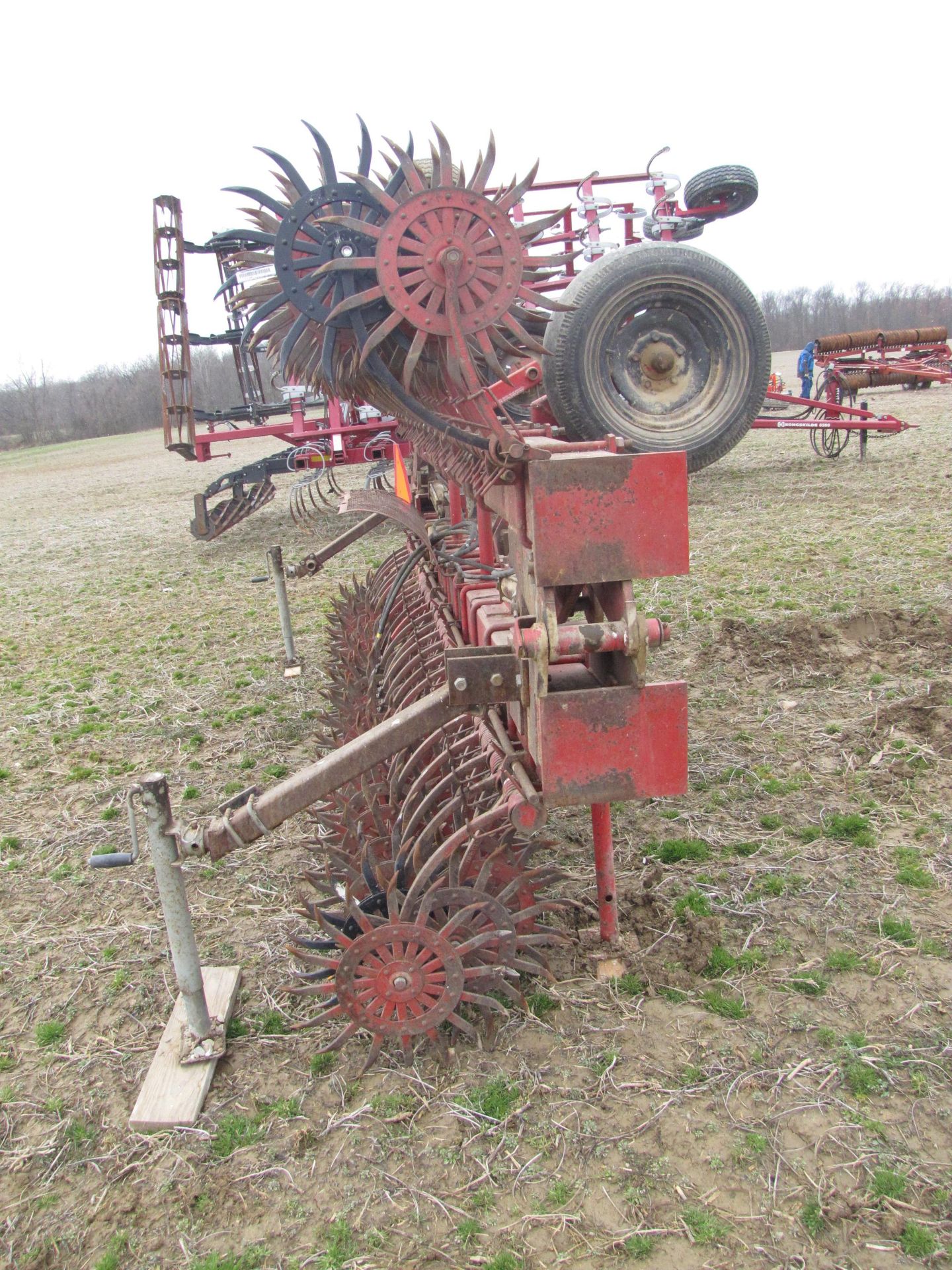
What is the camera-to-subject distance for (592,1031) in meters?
2.39

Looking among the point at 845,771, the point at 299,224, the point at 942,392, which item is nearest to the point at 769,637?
the point at 845,771

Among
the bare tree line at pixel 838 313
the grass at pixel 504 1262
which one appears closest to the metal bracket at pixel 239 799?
the grass at pixel 504 1262

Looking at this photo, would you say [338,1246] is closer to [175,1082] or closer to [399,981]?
[399,981]

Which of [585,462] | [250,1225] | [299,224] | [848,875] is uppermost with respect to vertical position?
[299,224]

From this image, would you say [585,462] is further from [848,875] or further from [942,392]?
[942,392]

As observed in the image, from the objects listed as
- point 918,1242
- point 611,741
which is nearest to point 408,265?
point 611,741

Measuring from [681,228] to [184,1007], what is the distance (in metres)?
6.80

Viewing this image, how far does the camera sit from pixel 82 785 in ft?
14.2

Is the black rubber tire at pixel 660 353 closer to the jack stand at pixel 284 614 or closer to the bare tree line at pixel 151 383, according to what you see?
the jack stand at pixel 284 614

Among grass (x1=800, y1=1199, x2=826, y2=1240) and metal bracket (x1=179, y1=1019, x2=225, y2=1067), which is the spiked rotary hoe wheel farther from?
grass (x1=800, y1=1199, x2=826, y2=1240)

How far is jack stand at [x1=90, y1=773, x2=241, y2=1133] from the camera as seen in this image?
2.29 metres

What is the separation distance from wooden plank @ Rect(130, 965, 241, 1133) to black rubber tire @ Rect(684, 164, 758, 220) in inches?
244

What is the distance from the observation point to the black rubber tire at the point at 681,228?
7129 millimetres

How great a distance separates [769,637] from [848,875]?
236cm
